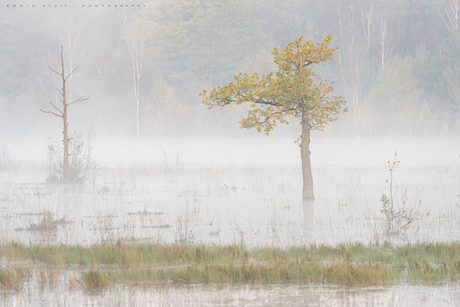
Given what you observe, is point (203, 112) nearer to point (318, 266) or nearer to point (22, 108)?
point (22, 108)

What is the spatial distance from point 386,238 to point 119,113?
62043mm

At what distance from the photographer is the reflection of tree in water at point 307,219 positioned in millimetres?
9853

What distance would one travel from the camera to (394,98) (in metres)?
54.1

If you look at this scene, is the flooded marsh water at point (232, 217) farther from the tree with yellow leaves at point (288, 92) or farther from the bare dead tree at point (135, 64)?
the bare dead tree at point (135, 64)

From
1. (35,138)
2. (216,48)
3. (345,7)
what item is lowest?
(35,138)

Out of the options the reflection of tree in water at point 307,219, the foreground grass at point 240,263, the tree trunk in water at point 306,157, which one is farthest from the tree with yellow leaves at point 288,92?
the foreground grass at point 240,263

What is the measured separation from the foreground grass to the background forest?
46357mm

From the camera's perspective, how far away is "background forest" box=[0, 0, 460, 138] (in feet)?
185

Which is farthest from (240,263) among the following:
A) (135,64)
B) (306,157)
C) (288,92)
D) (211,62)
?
(135,64)

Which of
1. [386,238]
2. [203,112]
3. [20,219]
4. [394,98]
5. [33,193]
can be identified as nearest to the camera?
[386,238]

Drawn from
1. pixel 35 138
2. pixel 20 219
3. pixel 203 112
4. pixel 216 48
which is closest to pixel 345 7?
pixel 216 48

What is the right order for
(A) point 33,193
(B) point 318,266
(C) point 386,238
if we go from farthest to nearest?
(A) point 33,193, (C) point 386,238, (B) point 318,266

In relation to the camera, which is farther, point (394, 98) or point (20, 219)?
point (394, 98)

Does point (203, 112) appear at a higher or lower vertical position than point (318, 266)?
higher
